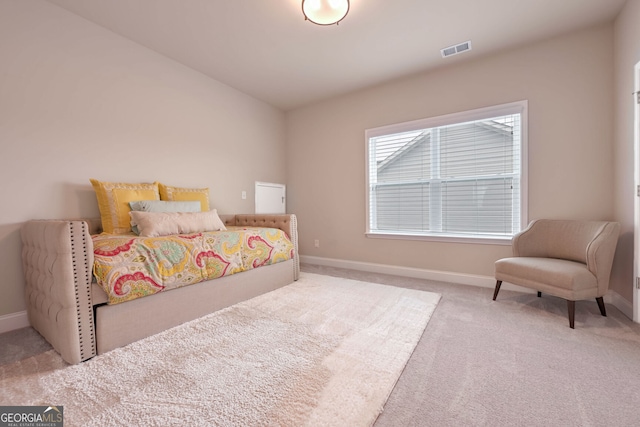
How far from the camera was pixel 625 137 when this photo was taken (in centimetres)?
216

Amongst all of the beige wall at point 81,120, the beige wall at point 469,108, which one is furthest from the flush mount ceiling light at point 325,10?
the beige wall at point 81,120

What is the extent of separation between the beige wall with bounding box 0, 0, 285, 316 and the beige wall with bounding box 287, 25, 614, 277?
1.54 m

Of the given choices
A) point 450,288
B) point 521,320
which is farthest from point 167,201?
point 521,320

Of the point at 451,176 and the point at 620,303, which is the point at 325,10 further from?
the point at 620,303

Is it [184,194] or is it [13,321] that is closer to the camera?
[13,321]

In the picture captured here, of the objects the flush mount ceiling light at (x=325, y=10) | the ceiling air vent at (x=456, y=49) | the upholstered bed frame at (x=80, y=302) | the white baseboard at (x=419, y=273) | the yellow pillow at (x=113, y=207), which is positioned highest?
the ceiling air vent at (x=456, y=49)

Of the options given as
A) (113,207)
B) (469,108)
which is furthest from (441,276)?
(113,207)

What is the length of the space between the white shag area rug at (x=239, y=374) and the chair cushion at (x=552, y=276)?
34.5 inches

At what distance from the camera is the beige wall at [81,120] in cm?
198

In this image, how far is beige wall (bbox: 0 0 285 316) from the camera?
1.98 m

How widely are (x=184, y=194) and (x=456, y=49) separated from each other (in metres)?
3.34

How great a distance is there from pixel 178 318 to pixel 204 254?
0.50 m

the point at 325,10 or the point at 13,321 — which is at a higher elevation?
the point at 325,10

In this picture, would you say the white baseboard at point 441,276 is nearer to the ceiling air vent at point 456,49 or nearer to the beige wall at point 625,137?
the beige wall at point 625,137
